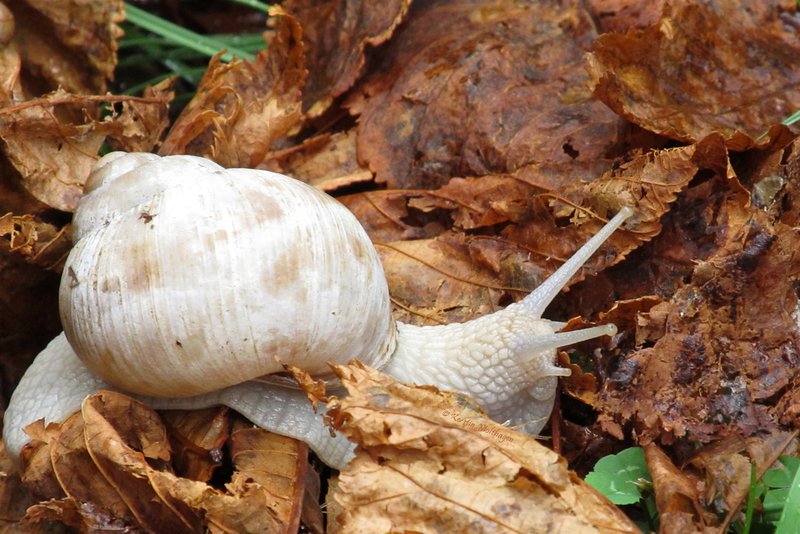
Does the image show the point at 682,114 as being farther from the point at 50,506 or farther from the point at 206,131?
the point at 50,506

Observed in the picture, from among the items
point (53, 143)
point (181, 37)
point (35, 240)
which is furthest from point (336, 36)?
point (35, 240)

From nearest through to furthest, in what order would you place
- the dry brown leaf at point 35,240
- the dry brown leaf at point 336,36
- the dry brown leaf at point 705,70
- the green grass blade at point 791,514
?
the green grass blade at point 791,514 → the dry brown leaf at point 35,240 → the dry brown leaf at point 705,70 → the dry brown leaf at point 336,36

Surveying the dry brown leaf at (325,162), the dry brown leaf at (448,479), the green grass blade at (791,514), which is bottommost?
the green grass blade at (791,514)

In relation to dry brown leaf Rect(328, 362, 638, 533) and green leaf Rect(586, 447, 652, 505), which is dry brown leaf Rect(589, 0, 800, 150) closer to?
green leaf Rect(586, 447, 652, 505)

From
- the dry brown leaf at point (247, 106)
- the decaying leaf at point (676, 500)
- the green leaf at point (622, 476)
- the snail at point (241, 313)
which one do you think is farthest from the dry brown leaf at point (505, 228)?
the decaying leaf at point (676, 500)

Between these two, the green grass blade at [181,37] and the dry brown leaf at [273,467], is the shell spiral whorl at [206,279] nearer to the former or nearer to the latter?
the dry brown leaf at [273,467]

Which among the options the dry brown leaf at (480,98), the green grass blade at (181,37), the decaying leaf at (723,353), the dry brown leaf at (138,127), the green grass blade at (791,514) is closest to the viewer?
the green grass blade at (791,514)
